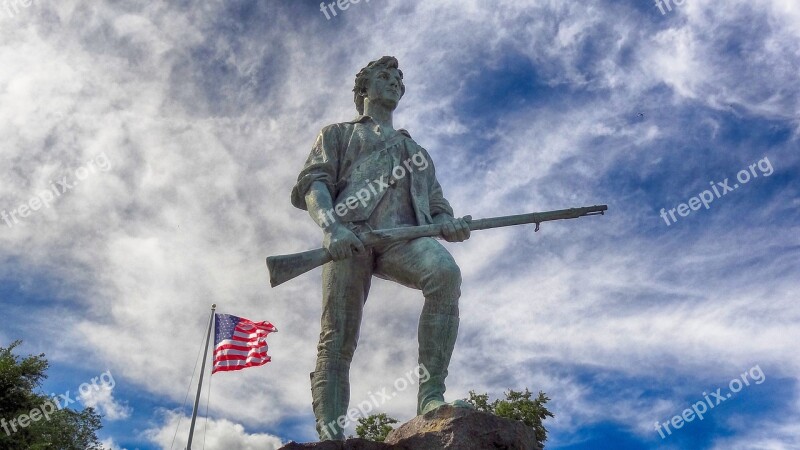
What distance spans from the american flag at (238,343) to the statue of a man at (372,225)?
Answer: 39.2 ft

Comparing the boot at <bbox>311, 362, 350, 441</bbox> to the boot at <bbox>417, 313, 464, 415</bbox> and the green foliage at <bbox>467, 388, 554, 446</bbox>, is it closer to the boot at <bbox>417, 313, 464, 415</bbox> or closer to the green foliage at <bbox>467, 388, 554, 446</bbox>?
the boot at <bbox>417, 313, 464, 415</bbox>

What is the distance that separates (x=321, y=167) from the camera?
673cm

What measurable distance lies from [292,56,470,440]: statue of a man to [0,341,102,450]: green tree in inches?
610

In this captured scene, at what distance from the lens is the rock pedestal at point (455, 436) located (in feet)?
15.5

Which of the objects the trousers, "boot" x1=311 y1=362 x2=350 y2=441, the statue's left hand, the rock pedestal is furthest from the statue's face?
the rock pedestal

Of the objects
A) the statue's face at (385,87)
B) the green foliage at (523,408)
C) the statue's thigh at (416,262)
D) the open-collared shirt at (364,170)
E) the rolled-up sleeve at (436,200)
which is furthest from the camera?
the green foliage at (523,408)

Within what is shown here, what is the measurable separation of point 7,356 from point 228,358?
24.9 feet

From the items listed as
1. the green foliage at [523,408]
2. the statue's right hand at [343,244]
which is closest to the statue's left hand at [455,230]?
the statue's right hand at [343,244]

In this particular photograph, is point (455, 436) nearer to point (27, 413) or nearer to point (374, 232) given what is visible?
point (374, 232)

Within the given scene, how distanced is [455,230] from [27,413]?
17.4 meters

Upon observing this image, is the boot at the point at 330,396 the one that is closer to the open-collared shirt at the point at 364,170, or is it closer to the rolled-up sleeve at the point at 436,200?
the open-collared shirt at the point at 364,170

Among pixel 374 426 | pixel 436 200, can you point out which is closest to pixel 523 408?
pixel 374 426

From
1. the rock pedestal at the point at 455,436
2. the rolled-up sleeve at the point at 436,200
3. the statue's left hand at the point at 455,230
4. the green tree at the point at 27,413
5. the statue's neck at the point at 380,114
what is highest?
the green tree at the point at 27,413

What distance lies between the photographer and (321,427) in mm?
5586
